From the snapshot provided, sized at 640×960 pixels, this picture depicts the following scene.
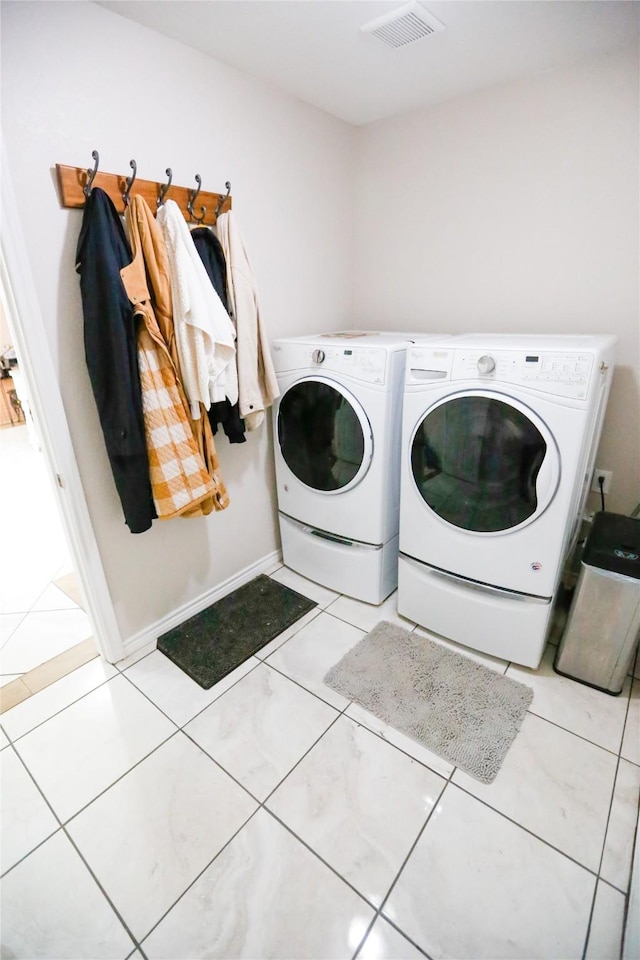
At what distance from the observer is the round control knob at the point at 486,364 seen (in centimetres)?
140

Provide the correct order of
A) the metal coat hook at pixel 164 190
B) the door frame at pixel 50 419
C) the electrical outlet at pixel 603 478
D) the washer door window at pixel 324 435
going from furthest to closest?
1. the electrical outlet at pixel 603 478
2. the washer door window at pixel 324 435
3. the metal coat hook at pixel 164 190
4. the door frame at pixel 50 419

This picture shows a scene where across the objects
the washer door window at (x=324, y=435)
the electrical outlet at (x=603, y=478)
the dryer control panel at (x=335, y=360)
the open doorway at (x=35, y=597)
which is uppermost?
the dryer control panel at (x=335, y=360)

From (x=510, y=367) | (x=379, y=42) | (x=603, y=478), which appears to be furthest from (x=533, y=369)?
(x=379, y=42)

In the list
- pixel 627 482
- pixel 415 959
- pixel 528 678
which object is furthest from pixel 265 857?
pixel 627 482

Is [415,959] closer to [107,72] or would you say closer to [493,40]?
[107,72]

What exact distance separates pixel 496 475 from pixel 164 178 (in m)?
1.56

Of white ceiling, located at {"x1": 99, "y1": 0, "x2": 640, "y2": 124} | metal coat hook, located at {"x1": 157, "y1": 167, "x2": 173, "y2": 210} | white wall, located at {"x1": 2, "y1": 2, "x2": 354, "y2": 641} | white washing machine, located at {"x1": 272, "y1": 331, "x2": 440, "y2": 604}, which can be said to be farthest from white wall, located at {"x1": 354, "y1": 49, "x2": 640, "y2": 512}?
metal coat hook, located at {"x1": 157, "y1": 167, "x2": 173, "y2": 210}

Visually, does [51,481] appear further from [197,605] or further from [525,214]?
[525,214]

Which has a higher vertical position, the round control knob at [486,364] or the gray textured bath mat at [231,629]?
the round control knob at [486,364]

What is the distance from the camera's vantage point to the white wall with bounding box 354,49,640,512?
1655 mm

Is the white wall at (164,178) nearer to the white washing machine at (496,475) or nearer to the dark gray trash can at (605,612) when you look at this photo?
the white washing machine at (496,475)

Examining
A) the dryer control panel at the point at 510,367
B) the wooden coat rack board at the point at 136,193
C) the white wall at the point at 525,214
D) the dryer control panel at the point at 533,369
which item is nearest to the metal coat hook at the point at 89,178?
the wooden coat rack board at the point at 136,193

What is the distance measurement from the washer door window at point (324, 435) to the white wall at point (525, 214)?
0.85 metres

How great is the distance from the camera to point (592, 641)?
1.53 m
